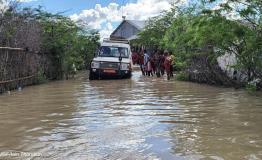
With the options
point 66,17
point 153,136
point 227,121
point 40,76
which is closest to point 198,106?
point 227,121

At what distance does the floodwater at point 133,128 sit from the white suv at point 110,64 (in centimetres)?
945

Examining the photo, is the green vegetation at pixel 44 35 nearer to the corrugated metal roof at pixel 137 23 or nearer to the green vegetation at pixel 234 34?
the green vegetation at pixel 234 34

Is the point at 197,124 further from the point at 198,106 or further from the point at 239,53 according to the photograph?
the point at 239,53

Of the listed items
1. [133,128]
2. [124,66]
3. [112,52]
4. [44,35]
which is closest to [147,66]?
[112,52]

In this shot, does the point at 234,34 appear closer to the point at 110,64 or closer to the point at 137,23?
the point at 110,64

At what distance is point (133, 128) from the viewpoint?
26.9 feet

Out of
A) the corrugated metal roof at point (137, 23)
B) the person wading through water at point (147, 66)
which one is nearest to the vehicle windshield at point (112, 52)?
the person wading through water at point (147, 66)

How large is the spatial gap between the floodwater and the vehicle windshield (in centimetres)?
1050

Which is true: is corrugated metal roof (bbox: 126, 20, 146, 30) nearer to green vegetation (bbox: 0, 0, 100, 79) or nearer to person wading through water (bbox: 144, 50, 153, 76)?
→ green vegetation (bbox: 0, 0, 100, 79)

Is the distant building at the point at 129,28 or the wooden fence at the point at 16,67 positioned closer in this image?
the wooden fence at the point at 16,67

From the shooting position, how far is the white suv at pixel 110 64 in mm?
22703

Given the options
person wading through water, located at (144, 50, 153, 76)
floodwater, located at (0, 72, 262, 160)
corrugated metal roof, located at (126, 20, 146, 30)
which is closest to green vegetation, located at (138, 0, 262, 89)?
floodwater, located at (0, 72, 262, 160)

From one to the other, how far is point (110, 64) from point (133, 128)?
1468 cm

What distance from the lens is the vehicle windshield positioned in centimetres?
→ 2366
